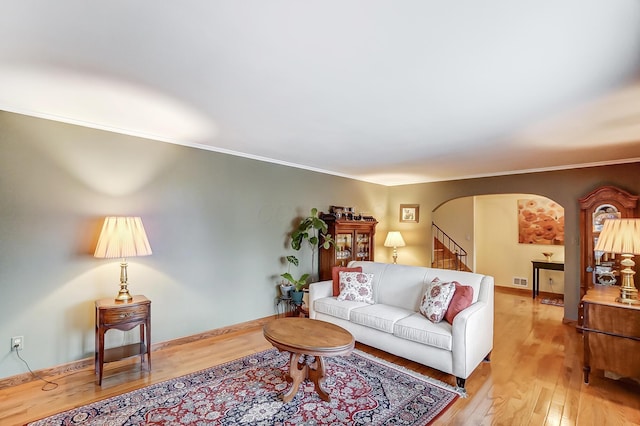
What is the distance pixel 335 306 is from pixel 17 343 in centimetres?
304

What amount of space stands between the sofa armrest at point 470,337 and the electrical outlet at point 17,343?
12.6ft

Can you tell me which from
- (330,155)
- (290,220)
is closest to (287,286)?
(290,220)

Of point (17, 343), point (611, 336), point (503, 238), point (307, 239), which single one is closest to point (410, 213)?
point (503, 238)

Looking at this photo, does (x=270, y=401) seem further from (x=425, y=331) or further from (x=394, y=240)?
(x=394, y=240)

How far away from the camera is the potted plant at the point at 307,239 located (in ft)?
14.9

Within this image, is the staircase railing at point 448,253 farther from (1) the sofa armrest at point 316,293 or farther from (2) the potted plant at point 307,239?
(1) the sofa armrest at point 316,293

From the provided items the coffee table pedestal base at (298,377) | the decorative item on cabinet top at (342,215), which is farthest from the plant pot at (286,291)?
the coffee table pedestal base at (298,377)

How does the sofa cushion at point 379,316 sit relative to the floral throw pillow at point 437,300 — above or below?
below

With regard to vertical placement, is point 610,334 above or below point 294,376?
above

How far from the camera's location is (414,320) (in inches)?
124

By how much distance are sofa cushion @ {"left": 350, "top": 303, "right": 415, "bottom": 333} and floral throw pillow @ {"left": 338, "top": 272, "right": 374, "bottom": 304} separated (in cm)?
21

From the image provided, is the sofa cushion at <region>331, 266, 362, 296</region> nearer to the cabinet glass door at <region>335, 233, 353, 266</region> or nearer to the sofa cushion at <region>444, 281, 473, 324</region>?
the cabinet glass door at <region>335, 233, 353, 266</region>

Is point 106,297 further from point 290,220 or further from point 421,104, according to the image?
point 421,104

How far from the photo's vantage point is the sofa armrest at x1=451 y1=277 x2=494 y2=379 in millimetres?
2697
